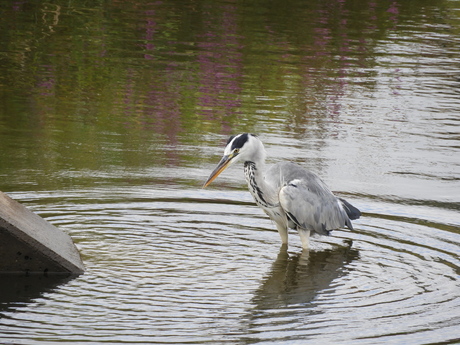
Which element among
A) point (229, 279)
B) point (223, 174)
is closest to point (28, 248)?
point (229, 279)

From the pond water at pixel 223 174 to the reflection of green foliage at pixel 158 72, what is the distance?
0.06m

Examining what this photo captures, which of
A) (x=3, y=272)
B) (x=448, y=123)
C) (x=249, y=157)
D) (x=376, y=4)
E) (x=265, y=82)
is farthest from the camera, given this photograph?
(x=376, y=4)

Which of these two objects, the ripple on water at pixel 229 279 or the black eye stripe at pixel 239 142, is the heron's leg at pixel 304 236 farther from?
the black eye stripe at pixel 239 142

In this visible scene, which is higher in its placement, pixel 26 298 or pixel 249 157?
pixel 249 157

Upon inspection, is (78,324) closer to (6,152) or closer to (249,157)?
(249,157)

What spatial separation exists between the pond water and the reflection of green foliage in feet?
0.19

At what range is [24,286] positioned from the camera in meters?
7.05

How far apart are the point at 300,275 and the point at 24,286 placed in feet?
7.17

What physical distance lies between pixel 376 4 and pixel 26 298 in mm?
22119

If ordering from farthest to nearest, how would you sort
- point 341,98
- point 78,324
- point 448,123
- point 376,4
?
1. point 376,4
2. point 341,98
3. point 448,123
4. point 78,324

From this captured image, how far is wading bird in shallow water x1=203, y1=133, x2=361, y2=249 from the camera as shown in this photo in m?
8.29

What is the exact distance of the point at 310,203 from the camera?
849cm

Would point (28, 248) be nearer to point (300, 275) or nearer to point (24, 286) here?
point (24, 286)

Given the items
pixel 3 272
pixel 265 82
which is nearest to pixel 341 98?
pixel 265 82
